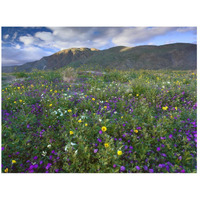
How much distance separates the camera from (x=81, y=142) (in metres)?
2.14

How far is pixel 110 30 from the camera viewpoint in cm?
355

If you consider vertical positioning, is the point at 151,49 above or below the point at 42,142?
above

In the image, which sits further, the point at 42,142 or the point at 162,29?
the point at 162,29

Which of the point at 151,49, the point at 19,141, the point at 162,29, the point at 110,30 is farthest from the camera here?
the point at 151,49

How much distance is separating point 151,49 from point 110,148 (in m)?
38.7

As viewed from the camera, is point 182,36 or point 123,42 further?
point 123,42
